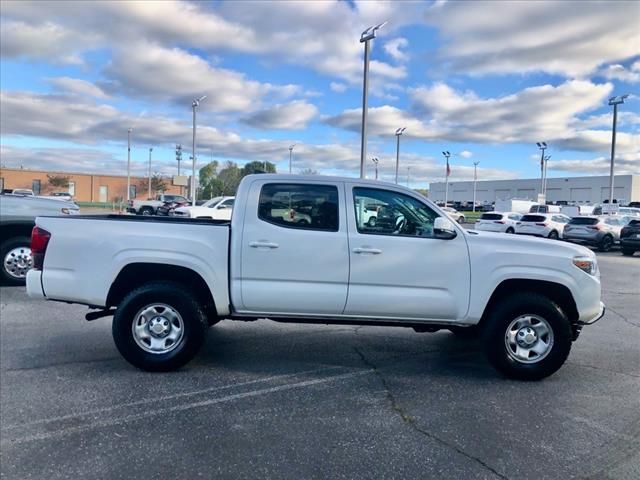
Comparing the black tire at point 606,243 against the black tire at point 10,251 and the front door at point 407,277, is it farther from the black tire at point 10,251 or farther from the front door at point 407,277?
the black tire at point 10,251

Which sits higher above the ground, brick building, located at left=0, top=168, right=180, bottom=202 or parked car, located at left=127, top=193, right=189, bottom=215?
brick building, located at left=0, top=168, right=180, bottom=202

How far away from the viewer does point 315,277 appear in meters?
4.83

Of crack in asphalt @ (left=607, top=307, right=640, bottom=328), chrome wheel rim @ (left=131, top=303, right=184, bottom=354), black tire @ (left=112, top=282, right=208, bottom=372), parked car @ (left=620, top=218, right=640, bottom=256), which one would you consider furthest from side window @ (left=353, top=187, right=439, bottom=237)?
parked car @ (left=620, top=218, right=640, bottom=256)

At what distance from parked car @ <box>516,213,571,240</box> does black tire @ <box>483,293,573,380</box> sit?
2283 centimetres

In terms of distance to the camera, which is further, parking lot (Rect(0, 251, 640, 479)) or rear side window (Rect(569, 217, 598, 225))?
rear side window (Rect(569, 217, 598, 225))

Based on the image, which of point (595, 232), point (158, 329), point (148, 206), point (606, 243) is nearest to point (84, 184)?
point (148, 206)

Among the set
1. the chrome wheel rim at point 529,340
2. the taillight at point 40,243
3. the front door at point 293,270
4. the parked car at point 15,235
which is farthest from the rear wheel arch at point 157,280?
the parked car at point 15,235

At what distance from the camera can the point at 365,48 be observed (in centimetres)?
1825

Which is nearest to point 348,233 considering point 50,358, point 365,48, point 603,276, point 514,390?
point 514,390

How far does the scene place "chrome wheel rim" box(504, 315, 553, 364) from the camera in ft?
16.0

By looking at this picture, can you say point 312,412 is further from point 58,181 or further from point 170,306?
point 58,181

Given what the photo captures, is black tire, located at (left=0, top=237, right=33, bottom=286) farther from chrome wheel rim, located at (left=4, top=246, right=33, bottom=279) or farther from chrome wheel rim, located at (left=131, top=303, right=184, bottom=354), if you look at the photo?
chrome wheel rim, located at (left=131, top=303, right=184, bottom=354)

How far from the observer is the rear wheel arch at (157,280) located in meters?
4.93

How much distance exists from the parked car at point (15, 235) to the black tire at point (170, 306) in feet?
17.0
